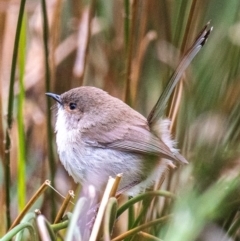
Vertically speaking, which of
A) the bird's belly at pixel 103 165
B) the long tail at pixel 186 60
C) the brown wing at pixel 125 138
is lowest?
the bird's belly at pixel 103 165

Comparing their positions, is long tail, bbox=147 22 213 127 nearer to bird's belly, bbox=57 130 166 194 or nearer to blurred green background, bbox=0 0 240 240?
blurred green background, bbox=0 0 240 240

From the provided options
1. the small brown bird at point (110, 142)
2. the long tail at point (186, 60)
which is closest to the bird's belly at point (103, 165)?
the small brown bird at point (110, 142)

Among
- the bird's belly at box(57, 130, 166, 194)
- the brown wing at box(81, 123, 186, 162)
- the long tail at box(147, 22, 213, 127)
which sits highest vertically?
the long tail at box(147, 22, 213, 127)

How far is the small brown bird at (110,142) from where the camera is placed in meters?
1.80

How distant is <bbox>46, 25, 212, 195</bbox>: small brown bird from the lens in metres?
1.80

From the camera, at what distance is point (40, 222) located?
111 centimetres

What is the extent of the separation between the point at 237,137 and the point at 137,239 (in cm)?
38

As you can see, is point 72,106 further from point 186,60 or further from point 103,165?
point 186,60

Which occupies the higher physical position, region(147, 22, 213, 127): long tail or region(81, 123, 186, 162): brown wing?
region(147, 22, 213, 127): long tail

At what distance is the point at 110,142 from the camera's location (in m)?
1.97

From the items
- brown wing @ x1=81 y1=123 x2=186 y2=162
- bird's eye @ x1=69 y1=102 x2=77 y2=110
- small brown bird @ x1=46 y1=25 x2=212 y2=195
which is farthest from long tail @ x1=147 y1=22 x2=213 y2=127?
bird's eye @ x1=69 y1=102 x2=77 y2=110

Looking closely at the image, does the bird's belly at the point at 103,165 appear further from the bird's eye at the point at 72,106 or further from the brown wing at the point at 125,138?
the bird's eye at the point at 72,106

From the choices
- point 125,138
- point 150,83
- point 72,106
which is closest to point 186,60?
point 125,138

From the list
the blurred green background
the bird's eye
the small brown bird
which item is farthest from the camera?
the bird's eye
